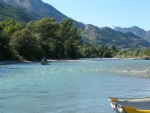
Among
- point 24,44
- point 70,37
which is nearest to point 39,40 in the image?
point 24,44

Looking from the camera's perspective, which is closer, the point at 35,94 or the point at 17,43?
the point at 35,94

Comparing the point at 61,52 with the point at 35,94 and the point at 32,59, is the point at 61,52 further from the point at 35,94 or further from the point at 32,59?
the point at 35,94

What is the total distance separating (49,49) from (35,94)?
4548 inches

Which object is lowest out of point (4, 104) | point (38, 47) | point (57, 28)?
point (4, 104)

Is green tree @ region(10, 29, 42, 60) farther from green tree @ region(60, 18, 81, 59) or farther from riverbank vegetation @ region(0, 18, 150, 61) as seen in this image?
green tree @ region(60, 18, 81, 59)

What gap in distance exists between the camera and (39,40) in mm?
139625

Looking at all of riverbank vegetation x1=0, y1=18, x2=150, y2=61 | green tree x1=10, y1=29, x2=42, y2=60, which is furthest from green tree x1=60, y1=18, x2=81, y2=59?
green tree x1=10, y1=29, x2=42, y2=60

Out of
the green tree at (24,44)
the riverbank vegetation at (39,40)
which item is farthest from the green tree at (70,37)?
the green tree at (24,44)

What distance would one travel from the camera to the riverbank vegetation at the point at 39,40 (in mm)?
113762

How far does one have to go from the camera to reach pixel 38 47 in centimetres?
13038

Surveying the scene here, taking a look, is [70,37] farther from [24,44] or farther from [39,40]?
[24,44]

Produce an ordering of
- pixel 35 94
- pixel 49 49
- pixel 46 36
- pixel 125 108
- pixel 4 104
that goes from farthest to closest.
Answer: pixel 46 36, pixel 49 49, pixel 35 94, pixel 4 104, pixel 125 108

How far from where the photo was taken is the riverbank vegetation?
373ft

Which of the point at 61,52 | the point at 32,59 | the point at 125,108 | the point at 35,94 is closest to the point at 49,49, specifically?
the point at 61,52
